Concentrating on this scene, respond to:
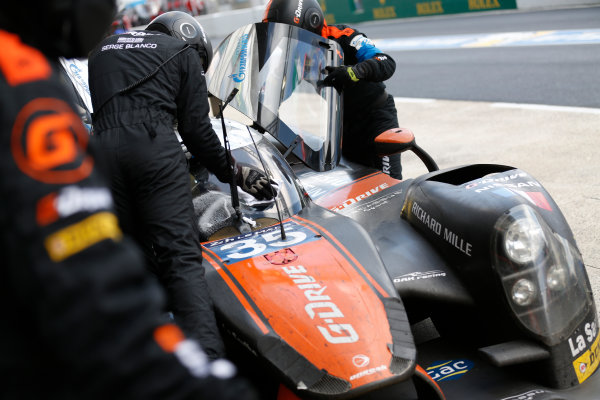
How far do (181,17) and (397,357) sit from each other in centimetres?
215

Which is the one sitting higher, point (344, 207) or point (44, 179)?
point (44, 179)

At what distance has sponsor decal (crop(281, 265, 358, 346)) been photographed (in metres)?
2.29

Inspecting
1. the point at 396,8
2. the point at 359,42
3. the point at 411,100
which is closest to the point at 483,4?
the point at 396,8

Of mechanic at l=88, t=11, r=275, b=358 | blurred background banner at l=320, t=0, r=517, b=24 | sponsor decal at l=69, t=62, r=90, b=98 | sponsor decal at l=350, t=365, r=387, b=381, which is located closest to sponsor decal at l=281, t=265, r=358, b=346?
sponsor decal at l=350, t=365, r=387, b=381

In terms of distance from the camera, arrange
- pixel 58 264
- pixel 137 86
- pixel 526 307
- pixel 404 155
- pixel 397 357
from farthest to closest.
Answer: pixel 404 155
pixel 137 86
pixel 526 307
pixel 397 357
pixel 58 264

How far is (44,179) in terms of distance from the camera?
99cm

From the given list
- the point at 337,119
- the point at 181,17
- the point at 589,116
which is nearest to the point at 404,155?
the point at 589,116

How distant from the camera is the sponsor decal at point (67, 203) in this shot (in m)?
0.98

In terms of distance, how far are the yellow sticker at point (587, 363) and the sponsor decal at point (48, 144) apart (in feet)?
6.89

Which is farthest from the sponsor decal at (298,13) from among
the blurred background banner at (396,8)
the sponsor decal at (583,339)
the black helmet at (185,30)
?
the blurred background banner at (396,8)

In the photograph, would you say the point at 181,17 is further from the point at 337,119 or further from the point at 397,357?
the point at 397,357

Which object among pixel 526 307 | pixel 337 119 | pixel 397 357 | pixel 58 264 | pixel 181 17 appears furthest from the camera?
pixel 337 119

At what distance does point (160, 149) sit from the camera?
2.73 m

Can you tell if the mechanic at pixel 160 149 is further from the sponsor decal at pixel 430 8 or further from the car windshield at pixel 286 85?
the sponsor decal at pixel 430 8
